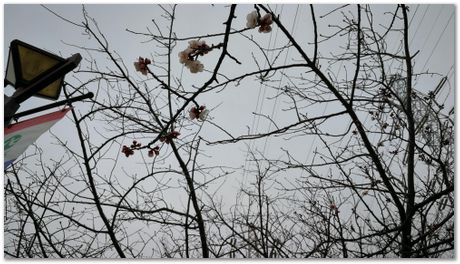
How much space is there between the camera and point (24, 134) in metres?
1.54

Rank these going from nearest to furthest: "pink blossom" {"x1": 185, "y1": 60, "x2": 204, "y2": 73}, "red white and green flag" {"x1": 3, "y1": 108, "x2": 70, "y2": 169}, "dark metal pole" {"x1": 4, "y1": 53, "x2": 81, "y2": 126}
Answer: "red white and green flag" {"x1": 3, "y1": 108, "x2": 70, "y2": 169} → "dark metal pole" {"x1": 4, "y1": 53, "x2": 81, "y2": 126} → "pink blossom" {"x1": 185, "y1": 60, "x2": 204, "y2": 73}

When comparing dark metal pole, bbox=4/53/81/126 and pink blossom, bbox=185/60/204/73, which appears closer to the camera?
dark metal pole, bbox=4/53/81/126

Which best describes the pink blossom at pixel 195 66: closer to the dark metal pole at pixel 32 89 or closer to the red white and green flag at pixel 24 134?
the dark metal pole at pixel 32 89

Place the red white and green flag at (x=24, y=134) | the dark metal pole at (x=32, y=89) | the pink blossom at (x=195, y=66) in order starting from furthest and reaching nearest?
the pink blossom at (x=195, y=66) < the dark metal pole at (x=32, y=89) < the red white and green flag at (x=24, y=134)

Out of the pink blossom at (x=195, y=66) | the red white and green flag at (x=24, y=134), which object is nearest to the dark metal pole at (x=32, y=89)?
the red white and green flag at (x=24, y=134)

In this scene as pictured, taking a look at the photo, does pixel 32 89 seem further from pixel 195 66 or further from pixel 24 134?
pixel 195 66

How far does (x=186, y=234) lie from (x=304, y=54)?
273 cm

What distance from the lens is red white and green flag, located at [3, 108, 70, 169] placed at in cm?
151

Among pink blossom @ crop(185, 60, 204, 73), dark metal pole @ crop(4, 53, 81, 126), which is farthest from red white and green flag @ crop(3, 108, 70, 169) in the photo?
pink blossom @ crop(185, 60, 204, 73)

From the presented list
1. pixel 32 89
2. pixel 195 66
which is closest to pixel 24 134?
pixel 32 89

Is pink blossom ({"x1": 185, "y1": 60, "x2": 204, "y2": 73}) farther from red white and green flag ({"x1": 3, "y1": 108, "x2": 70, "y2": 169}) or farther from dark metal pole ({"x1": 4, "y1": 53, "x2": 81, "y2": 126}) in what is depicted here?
red white and green flag ({"x1": 3, "y1": 108, "x2": 70, "y2": 169})

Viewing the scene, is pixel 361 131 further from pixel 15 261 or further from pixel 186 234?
pixel 15 261

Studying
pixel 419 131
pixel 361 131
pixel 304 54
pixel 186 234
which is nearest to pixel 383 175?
pixel 361 131

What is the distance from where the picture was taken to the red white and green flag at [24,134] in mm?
1512
